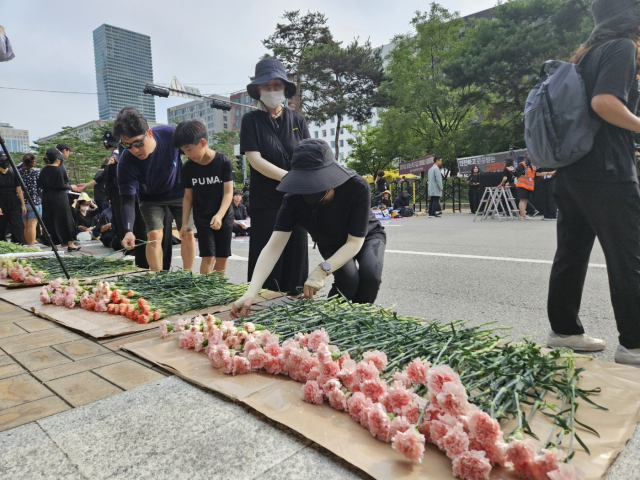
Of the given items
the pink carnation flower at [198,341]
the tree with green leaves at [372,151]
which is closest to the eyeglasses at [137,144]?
the pink carnation flower at [198,341]

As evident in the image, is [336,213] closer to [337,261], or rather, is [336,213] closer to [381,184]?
[337,261]

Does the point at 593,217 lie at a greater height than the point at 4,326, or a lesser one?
greater

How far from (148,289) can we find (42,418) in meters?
1.82

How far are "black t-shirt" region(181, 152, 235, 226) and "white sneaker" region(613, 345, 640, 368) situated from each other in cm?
336

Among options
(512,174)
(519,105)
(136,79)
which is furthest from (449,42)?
(136,79)

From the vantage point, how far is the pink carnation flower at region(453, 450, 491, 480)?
1135 millimetres

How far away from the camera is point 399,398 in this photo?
1366 mm

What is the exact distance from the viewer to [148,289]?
338cm

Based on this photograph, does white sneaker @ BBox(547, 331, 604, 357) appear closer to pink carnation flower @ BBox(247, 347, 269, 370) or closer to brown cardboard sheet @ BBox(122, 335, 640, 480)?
brown cardboard sheet @ BBox(122, 335, 640, 480)

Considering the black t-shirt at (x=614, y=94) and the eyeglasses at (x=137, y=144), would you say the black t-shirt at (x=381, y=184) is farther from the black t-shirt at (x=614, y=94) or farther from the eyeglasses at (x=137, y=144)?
the black t-shirt at (x=614, y=94)

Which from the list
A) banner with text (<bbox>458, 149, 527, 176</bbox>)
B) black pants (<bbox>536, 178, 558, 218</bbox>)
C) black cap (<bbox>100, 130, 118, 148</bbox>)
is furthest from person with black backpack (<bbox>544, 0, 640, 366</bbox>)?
banner with text (<bbox>458, 149, 527, 176</bbox>)

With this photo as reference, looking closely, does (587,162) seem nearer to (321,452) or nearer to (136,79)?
(321,452)

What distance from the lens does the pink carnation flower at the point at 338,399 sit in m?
1.55

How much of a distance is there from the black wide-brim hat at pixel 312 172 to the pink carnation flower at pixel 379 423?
4.21 ft
